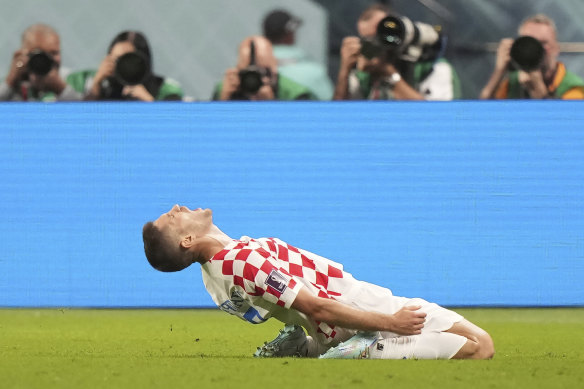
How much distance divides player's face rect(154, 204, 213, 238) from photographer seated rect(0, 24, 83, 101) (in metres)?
3.21

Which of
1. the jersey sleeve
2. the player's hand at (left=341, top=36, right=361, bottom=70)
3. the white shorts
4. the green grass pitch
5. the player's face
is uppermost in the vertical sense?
the player's hand at (left=341, top=36, right=361, bottom=70)

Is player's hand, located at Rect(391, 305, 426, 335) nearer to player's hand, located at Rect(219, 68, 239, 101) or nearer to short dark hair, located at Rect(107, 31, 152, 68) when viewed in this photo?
player's hand, located at Rect(219, 68, 239, 101)

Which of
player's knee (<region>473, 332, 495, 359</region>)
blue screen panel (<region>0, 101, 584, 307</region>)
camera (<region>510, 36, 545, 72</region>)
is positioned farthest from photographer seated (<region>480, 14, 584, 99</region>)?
player's knee (<region>473, 332, 495, 359</region>)

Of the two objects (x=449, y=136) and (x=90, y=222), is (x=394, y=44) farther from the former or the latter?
(x=90, y=222)

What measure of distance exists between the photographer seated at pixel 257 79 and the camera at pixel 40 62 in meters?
1.09

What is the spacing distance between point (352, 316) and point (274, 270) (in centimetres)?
33

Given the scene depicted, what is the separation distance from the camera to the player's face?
184 inches

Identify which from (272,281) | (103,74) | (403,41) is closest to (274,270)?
(272,281)

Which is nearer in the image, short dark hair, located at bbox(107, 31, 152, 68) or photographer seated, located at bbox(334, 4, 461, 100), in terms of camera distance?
photographer seated, located at bbox(334, 4, 461, 100)

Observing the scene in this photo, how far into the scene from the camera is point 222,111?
7.50m

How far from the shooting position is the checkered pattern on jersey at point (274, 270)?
4369mm

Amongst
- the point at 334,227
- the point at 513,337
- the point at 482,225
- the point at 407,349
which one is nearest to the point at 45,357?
the point at 407,349

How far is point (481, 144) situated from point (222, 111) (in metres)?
1.60

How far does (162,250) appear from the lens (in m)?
4.66
